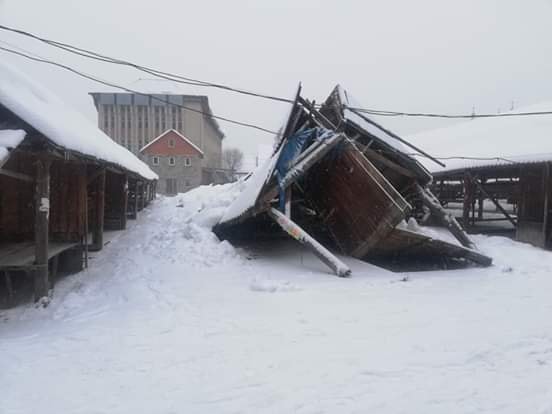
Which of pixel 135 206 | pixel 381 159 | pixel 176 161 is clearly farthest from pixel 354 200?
pixel 176 161

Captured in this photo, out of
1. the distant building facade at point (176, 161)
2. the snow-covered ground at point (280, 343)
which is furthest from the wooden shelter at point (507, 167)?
the distant building facade at point (176, 161)

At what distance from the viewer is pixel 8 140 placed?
19.6 feet

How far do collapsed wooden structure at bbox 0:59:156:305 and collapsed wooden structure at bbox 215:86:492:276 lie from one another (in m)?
3.62

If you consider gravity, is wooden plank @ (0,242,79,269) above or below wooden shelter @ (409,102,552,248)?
below

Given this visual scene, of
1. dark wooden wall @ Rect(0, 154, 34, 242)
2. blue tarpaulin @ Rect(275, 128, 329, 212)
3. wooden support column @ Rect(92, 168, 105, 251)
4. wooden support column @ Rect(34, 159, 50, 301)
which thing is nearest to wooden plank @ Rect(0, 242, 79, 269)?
wooden support column @ Rect(34, 159, 50, 301)

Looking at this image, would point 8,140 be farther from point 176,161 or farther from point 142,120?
point 142,120

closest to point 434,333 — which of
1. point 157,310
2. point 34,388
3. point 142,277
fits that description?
point 157,310

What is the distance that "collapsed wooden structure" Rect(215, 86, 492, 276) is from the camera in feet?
31.7

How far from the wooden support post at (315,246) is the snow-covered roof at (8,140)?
17.5 feet

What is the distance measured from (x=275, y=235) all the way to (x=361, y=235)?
3.72 metres

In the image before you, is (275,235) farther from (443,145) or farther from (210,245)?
(443,145)

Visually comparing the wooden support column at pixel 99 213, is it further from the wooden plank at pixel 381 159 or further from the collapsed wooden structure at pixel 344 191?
the wooden plank at pixel 381 159

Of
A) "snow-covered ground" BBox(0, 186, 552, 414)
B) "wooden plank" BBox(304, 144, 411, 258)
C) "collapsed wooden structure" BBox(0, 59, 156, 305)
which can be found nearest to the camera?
"snow-covered ground" BBox(0, 186, 552, 414)

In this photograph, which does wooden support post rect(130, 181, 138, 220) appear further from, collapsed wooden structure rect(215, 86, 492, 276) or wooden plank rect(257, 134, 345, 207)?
wooden plank rect(257, 134, 345, 207)
